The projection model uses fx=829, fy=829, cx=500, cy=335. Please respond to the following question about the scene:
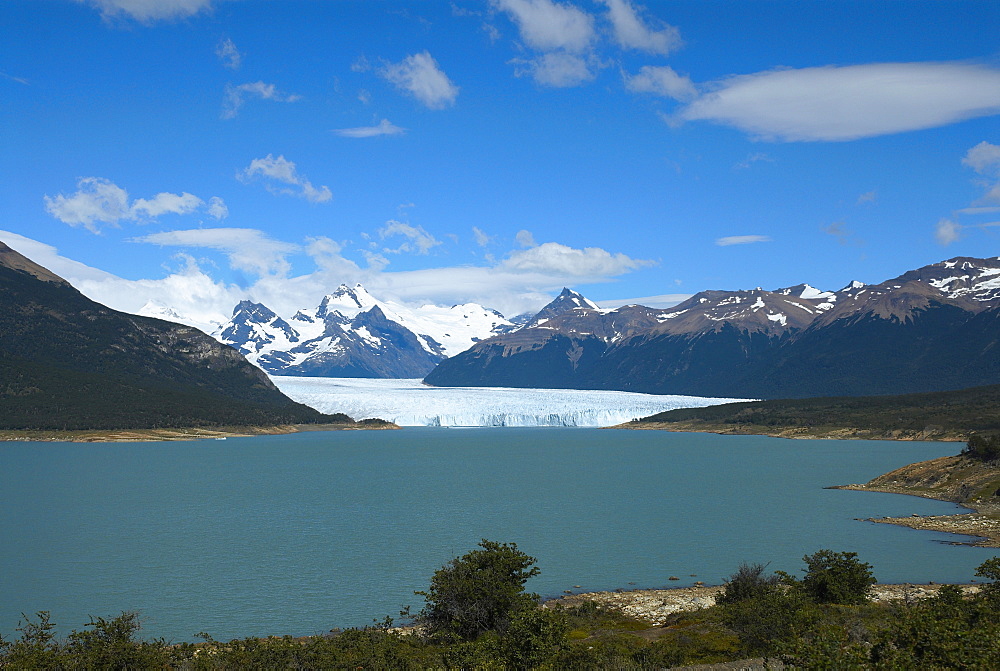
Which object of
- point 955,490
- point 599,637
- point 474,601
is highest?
point 474,601

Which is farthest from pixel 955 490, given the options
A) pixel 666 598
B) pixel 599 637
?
Answer: pixel 599 637

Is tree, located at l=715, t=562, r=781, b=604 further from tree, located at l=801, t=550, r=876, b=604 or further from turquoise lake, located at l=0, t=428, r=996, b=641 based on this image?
turquoise lake, located at l=0, t=428, r=996, b=641

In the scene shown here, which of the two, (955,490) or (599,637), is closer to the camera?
(599,637)

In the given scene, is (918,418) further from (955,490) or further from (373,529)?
(373,529)

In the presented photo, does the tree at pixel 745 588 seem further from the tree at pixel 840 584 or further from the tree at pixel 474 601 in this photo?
the tree at pixel 474 601

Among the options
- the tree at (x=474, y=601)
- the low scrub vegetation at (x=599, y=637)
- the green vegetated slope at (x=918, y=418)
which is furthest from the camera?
the green vegetated slope at (x=918, y=418)

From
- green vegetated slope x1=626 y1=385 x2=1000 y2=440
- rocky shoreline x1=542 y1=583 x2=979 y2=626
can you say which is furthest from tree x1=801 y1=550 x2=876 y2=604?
green vegetated slope x1=626 y1=385 x2=1000 y2=440

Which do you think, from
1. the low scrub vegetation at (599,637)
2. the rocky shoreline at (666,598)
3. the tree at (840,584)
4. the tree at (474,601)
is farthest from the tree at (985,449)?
the tree at (474,601)
